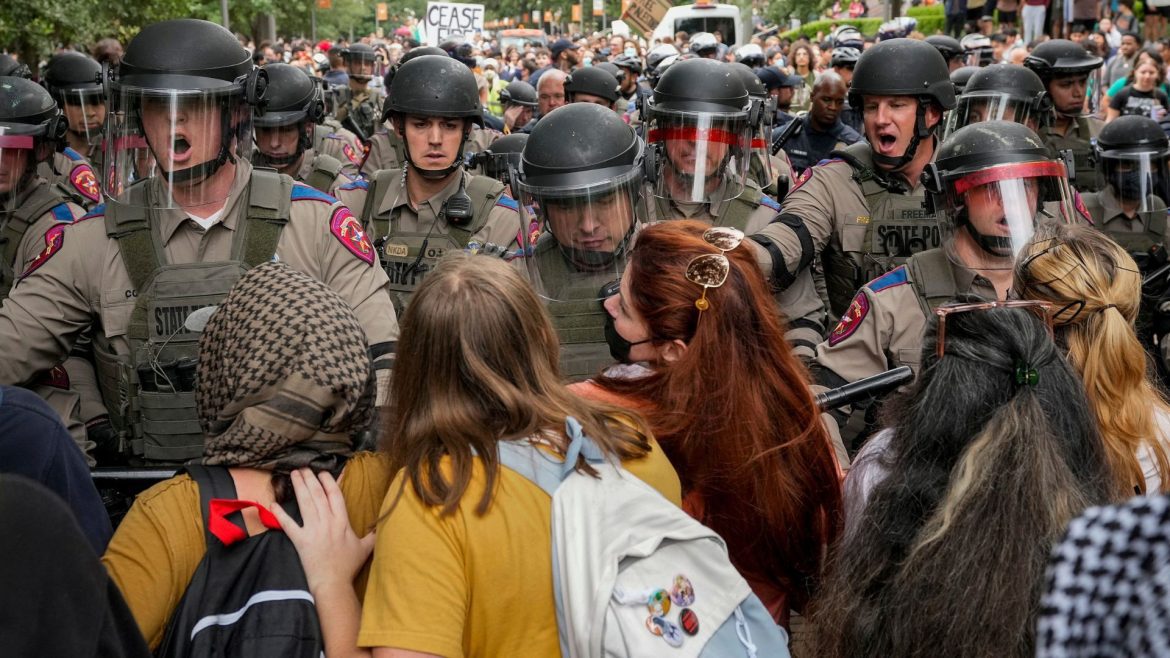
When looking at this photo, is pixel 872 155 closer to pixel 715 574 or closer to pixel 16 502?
pixel 715 574

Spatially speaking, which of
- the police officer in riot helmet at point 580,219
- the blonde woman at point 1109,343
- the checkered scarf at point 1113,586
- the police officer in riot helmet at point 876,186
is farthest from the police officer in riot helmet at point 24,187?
the checkered scarf at point 1113,586

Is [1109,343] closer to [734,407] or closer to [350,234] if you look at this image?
[734,407]

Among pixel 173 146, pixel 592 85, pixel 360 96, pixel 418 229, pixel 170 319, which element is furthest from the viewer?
pixel 360 96

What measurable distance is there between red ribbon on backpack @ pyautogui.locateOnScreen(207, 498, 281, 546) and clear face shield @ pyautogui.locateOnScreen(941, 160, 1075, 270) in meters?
2.68

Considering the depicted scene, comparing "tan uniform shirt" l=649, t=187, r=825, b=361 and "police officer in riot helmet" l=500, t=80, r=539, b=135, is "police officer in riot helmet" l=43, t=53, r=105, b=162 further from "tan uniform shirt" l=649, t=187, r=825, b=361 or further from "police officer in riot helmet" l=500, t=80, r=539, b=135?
"tan uniform shirt" l=649, t=187, r=825, b=361

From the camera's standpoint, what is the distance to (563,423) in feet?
7.52

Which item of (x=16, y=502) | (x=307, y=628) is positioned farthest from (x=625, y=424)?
(x=16, y=502)

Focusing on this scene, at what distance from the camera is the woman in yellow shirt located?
2.09 m

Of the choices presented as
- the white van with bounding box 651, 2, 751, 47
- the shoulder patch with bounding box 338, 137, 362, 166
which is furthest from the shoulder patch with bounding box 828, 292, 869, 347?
the white van with bounding box 651, 2, 751, 47

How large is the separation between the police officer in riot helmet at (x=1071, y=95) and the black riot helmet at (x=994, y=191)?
4.82 m

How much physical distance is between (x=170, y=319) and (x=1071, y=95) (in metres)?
7.06

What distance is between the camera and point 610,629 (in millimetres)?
2033

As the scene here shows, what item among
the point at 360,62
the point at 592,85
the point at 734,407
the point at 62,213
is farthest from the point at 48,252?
the point at 360,62

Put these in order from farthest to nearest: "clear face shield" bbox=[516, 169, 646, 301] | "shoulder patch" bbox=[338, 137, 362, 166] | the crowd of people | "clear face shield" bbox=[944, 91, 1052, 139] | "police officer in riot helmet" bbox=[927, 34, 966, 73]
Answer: "police officer in riot helmet" bbox=[927, 34, 966, 73], "shoulder patch" bbox=[338, 137, 362, 166], "clear face shield" bbox=[944, 91, 1052, 139], "clear face shield" bbox=[516, 169, 646, 301], the crowd of people
